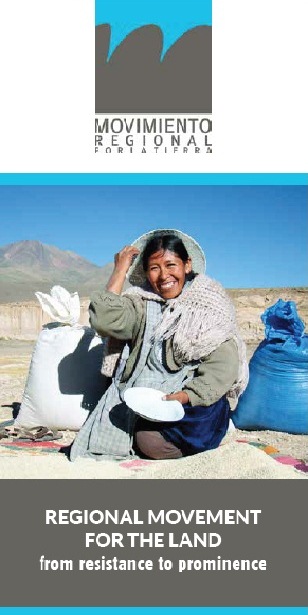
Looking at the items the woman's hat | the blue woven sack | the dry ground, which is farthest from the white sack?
the blue woven sack

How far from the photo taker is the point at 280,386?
4.01m

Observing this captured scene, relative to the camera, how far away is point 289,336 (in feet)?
13.5

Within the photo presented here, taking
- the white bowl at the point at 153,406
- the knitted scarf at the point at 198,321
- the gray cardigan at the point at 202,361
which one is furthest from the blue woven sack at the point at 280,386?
the white bowl at the point at 153,406

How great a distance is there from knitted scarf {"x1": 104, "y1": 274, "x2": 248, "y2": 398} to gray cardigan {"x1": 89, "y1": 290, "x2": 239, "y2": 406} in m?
0.04

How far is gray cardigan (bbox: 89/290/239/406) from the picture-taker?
10.4ft

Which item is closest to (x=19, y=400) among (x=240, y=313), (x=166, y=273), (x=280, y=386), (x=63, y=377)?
(x=63, y=377)

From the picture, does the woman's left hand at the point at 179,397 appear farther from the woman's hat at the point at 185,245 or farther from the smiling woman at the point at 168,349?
the woman's hat at the point at 185,245

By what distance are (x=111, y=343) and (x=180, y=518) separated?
127 centimetres

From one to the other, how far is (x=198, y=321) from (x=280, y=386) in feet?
3.25

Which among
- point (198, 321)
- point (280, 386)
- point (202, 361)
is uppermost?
point (198, 321)

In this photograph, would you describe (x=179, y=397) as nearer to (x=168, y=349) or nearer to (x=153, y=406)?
(x=153, y=406)

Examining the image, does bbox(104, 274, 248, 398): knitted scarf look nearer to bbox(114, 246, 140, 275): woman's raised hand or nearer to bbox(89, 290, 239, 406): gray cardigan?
bbox(89, 290, 239, 406): gray cardigan

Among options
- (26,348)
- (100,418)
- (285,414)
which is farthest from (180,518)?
(26,348)

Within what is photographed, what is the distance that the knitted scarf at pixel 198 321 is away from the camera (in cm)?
324
